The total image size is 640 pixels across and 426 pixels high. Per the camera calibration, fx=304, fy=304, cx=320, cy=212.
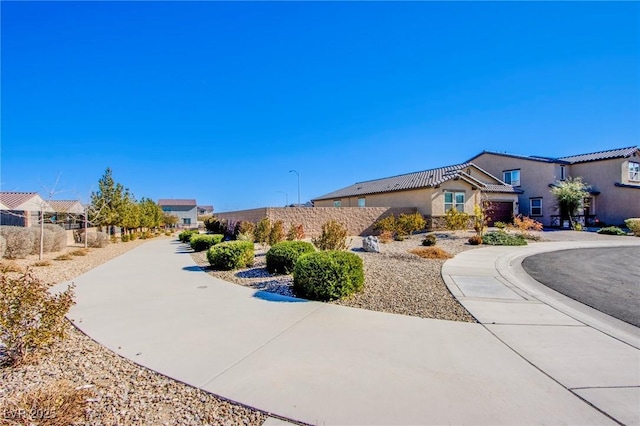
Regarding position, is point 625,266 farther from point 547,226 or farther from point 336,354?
point 547,226

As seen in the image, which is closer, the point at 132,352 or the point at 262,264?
the point at 132,352

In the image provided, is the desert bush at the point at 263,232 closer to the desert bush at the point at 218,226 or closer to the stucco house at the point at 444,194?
the desert bush at the point at 218,226

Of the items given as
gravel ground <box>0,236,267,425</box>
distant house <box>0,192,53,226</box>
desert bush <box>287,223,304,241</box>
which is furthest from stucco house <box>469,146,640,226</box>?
distant house <box>0,192,53,226</box>

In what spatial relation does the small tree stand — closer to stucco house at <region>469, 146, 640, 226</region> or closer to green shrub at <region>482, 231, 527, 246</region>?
stucco house at <region>469, 146, 640, 226</region>

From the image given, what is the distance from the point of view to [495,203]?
86.1 ft

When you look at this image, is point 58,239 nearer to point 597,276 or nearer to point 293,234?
point 293,234

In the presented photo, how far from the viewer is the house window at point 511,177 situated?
2961cm

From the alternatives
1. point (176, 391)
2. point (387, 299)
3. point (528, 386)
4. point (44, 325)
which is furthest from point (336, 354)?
point (44, 325)

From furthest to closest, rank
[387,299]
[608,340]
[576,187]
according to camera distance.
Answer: [576,187], [387,299], [608,340]

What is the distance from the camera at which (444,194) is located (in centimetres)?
2289

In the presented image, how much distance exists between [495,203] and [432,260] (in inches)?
749

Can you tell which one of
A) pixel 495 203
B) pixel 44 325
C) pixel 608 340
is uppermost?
pixel 495 203

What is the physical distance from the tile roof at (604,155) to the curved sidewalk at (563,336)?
2787 centimetres

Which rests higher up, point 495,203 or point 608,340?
point 495,203
